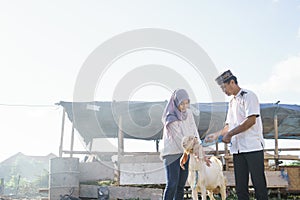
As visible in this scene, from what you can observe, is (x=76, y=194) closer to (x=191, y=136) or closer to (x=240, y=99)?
(x=191, y=136)

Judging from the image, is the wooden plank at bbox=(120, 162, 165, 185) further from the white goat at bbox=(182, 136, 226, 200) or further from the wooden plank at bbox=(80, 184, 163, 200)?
the white goat at bbox=(182, 136, 226, 200)

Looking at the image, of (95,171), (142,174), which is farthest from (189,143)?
(95,171)

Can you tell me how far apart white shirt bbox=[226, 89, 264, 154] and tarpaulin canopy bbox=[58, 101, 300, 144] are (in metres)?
5.58

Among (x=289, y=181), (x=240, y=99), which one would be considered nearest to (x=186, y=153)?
(x=240, y=99)

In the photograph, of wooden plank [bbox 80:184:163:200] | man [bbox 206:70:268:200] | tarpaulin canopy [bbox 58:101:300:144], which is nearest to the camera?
man [bbox 206:70:268:200]

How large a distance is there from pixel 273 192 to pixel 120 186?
4229mm

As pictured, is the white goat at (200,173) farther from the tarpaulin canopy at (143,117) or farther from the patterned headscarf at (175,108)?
the tarpaulin canopy at (143,117)

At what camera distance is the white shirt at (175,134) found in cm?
398

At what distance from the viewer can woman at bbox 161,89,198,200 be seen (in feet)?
12.6

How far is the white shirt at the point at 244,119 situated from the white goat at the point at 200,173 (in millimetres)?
650

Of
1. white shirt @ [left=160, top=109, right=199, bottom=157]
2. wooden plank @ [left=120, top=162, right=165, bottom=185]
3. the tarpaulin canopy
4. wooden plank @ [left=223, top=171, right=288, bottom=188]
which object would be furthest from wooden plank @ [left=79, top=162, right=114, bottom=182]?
white shirt @ [left=160, top=109, right=199, bottom=157]

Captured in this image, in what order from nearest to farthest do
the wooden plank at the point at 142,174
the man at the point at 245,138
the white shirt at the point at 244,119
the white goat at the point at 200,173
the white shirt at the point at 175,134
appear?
the man at the point at 245,138 < the white shirt at the point at 244,119 < the white shirt at the point at 175,134 < the white goat at the point at 200,173 < the wooden plank at the point at 142,174

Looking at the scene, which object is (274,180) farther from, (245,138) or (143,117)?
(245,138)

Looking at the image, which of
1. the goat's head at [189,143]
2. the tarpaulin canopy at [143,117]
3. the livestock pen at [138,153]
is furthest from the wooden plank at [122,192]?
the goat's head at [189,143]
